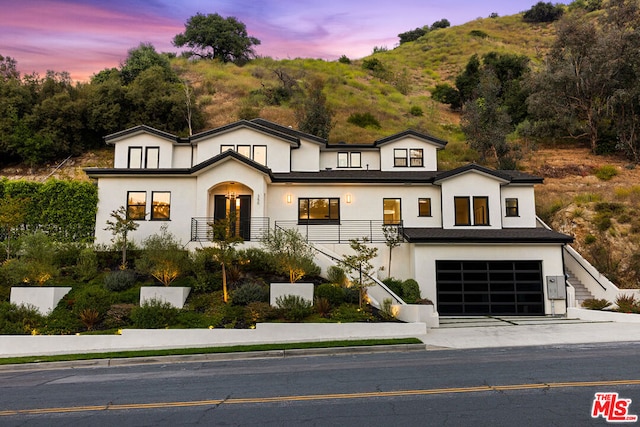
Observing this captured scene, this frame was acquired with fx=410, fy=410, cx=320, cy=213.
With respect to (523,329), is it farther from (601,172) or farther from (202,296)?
(601,172)

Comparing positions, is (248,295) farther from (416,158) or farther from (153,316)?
(416,158)

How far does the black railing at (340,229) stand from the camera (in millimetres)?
23344

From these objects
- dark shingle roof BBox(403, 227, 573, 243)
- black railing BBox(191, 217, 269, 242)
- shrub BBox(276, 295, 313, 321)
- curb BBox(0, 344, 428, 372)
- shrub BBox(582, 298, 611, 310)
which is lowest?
curb BBox(0, 344, 428, 372)

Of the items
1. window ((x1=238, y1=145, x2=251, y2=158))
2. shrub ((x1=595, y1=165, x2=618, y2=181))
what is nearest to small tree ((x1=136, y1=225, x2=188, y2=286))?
window ((x1=238, y1=145, x2=251, y2=158))

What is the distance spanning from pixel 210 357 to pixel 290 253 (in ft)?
22.5

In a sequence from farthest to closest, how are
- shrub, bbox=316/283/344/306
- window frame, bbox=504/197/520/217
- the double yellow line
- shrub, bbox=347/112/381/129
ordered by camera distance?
shrub, bbox=347/112/381/129
window frame, bbox=504/197/520/217
shrub, bbox=316/283/344/306
the double yellow line

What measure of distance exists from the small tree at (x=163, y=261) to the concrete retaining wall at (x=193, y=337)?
3.14 metres

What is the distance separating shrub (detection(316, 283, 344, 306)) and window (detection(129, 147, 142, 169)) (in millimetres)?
14851

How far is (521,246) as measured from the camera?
20922 millimetres

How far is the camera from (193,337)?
1458cm

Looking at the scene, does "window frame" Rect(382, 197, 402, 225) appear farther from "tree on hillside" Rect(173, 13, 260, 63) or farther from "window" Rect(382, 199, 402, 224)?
"tree on hillside" Rect(173, 13, 260, 63)

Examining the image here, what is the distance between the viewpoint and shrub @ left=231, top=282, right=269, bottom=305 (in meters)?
16.7

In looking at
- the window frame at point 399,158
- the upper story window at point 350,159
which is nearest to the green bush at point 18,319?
the upper story window at point 350,159

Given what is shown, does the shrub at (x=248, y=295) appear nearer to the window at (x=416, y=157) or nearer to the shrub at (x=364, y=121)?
the window at (x=416, y=157)
